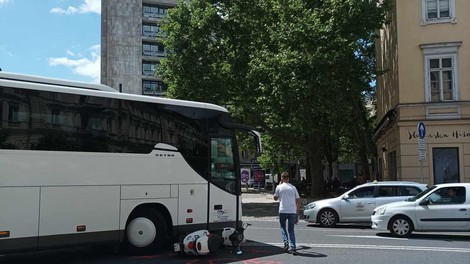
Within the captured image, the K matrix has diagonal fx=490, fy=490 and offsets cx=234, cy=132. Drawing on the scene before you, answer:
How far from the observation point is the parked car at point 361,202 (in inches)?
653

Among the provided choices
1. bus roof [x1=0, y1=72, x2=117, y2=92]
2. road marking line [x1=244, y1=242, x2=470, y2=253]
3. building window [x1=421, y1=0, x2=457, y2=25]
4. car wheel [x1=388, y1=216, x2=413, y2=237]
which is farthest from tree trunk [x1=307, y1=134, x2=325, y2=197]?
bus roof [x1=0, y1=72, x2=117, y2=92]

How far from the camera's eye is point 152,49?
78.2m

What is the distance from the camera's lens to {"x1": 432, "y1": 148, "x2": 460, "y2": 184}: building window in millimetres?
22797

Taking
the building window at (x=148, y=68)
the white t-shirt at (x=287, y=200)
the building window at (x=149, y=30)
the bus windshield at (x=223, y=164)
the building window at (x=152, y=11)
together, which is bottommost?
the white t-shirt at (x=287, y=200)

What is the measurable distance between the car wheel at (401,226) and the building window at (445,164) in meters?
10.2

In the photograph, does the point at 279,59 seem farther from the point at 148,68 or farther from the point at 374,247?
the point at 148,68

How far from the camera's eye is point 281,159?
51.1 m

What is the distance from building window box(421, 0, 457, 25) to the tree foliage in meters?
1.87

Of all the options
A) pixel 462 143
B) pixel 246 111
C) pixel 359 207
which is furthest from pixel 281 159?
pixel 359 207

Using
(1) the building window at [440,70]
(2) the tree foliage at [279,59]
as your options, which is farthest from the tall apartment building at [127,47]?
(1) the building window at [440,70]

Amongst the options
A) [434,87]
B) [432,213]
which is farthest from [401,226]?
[434,87]

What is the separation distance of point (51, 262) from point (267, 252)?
14.9 ft

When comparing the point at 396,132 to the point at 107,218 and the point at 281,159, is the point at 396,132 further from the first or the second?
the point at 281,159

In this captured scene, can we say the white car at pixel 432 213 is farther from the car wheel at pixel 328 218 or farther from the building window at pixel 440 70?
the building window at pixel 440 70
